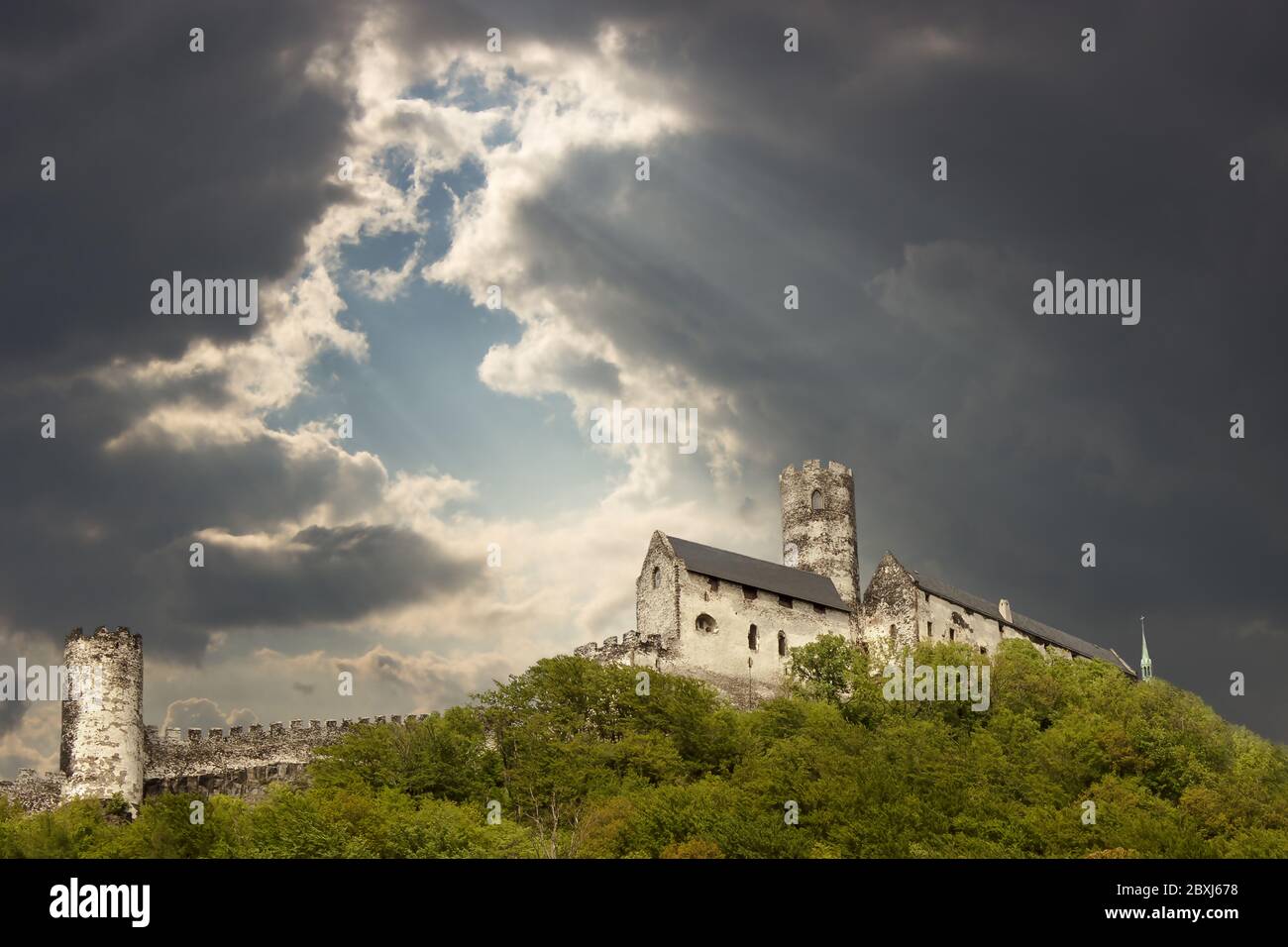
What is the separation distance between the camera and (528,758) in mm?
73875

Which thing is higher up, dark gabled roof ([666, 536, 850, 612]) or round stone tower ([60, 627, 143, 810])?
dark gabled roof ([666, 536, 850, 612])

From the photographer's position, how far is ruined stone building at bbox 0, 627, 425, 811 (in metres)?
69.1

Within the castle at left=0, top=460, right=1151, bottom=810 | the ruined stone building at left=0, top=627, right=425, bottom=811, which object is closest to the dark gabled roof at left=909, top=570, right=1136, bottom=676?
the castle at left=0, top=460, right=1151, bottom=810

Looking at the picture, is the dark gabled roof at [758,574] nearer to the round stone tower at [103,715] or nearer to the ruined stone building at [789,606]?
the ruined stone building at [789,606]

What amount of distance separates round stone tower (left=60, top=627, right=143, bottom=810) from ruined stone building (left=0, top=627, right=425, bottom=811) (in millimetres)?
45

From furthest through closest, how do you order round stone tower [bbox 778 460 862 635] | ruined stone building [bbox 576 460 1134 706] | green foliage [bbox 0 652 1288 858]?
round stone tower [bbox 778 460 862 635], ruined stone building [bbox 576 460 1134 706], green foliage [bbox 0 652 1288 858]

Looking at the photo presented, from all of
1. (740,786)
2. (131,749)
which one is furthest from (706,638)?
(131,749)

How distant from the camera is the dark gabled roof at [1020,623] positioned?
349ft

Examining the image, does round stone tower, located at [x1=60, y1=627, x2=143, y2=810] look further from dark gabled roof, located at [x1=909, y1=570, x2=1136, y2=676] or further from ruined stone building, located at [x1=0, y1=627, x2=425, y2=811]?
dark gabled roof, located at [x1=909, y1=570, x2=1136, y2=676]

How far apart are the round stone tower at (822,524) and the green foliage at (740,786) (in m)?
17.5
